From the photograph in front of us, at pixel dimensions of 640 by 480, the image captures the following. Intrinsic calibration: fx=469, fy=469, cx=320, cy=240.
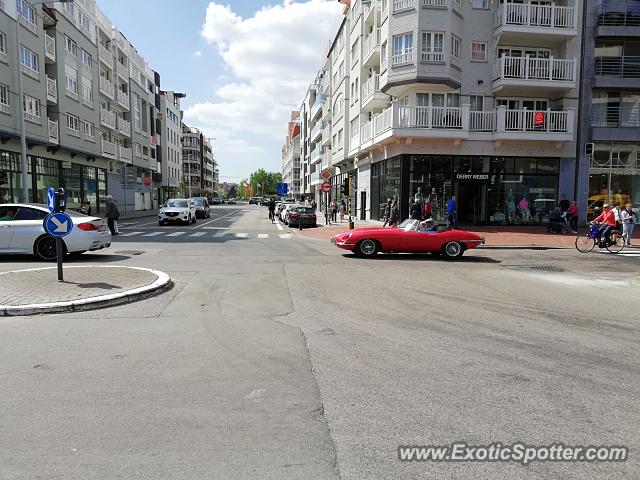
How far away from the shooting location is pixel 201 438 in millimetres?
3299

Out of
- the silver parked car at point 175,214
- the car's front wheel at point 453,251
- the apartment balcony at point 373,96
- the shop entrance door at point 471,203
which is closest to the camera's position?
the car's front wheel at point 453,251

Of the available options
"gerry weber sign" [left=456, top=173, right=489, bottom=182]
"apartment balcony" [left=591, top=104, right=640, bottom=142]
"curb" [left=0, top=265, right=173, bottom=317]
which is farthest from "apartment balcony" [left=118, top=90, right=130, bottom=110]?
"curb" [left=0, top=265, right=173, bottom=317]

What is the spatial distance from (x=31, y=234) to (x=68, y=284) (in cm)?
503

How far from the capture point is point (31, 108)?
3012 cm

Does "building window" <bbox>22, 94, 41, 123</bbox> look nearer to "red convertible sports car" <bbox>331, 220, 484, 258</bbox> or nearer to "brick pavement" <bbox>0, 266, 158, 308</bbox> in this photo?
"brick pavement" <bbox>0, 266, 158, 308</bbox>

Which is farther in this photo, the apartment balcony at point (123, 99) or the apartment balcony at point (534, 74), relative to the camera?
the apartment balcony at point (123, 99)

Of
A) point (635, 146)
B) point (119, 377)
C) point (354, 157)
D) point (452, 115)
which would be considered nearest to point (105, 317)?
point (119, 377)

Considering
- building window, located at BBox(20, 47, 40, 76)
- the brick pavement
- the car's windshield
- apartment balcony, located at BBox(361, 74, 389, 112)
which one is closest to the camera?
the brick pavement

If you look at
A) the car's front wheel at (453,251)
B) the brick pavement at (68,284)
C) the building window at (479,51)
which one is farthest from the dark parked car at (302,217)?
the brick pavement at (68,284)

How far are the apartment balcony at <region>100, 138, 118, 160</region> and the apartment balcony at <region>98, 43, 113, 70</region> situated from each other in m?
7.32

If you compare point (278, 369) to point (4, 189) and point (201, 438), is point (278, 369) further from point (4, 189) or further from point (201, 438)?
point (4, 189)

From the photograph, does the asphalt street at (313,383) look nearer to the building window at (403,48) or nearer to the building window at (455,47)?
the building window at (403,48)

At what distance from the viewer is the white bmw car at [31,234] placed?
12.3 metres

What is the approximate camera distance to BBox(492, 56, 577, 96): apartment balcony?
24.6 metres
